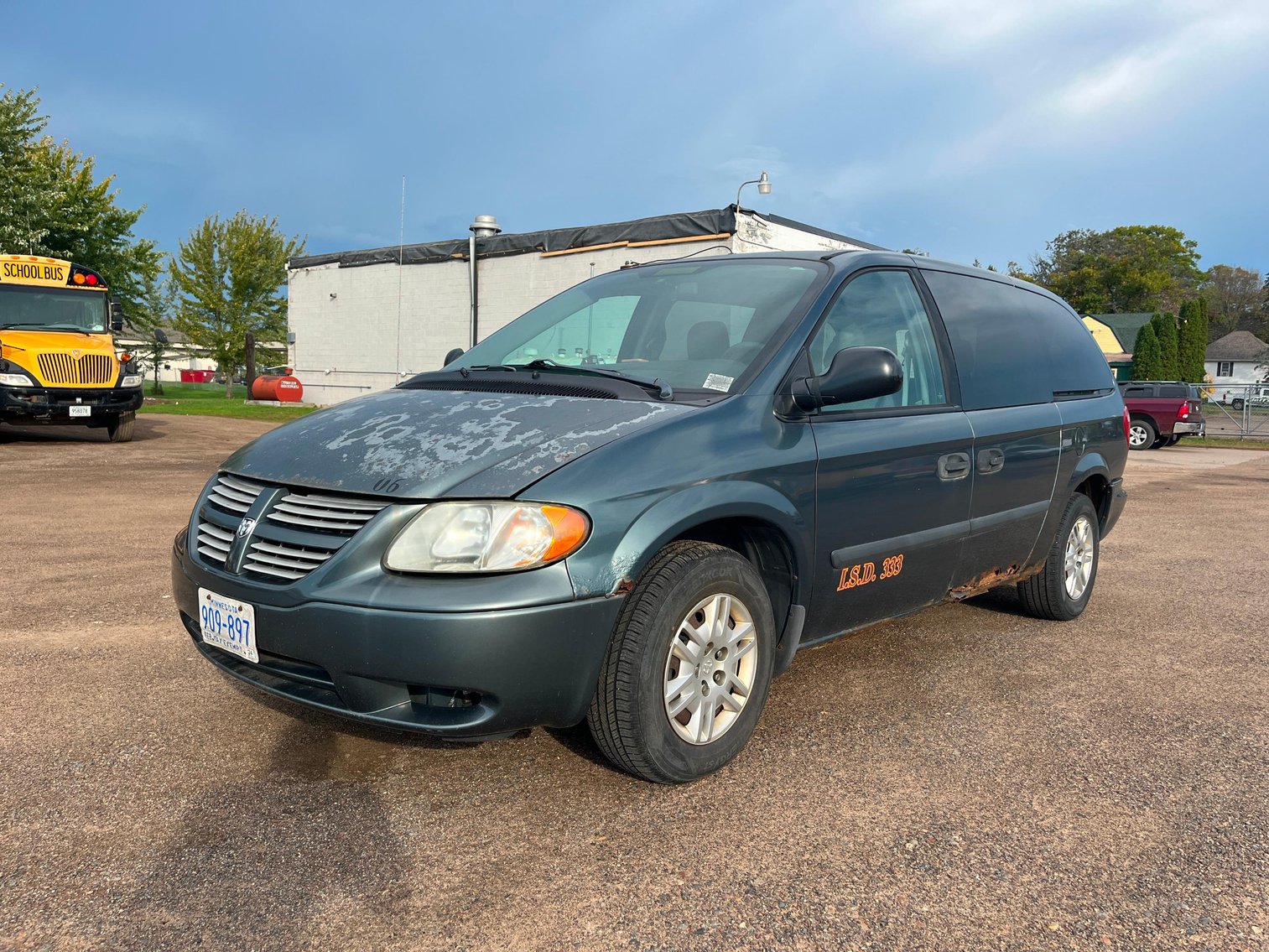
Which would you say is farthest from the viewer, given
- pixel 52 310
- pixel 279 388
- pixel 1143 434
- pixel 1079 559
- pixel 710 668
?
pixel 279 388

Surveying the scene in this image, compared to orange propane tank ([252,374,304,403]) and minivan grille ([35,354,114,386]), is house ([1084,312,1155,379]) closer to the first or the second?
orange propane tank ([252,374,304,403])

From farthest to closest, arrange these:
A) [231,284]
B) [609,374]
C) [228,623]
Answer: [231,284]
[609,374]
[228,623]

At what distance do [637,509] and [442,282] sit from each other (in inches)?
795

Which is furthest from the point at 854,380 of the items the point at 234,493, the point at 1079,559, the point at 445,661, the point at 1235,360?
the point at 1235,360

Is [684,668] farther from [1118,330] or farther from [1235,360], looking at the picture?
[1235,360]

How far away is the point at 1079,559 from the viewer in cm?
512

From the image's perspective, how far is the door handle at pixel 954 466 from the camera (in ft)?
12.4

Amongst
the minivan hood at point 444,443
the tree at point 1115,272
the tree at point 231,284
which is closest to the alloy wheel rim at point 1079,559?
the minivan hood at point 444,443

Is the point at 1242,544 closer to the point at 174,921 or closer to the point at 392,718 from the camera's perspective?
the point at 392,718

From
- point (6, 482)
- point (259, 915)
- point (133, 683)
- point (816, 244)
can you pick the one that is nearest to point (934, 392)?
point (259, 915)

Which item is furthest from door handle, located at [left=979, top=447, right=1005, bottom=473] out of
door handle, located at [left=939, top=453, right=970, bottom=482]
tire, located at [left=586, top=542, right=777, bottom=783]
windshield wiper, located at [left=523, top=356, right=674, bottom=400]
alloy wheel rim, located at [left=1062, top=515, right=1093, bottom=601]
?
windshield wiper, located at [left=523, top=356, right=674, bottom=400]

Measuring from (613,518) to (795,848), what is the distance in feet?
3.30

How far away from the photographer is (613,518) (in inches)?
104

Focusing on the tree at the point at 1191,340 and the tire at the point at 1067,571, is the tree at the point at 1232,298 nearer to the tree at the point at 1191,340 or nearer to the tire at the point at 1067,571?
the tree at the point at 1191,340
